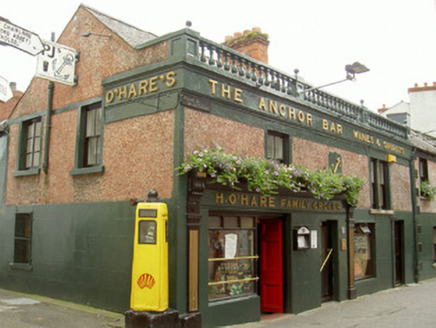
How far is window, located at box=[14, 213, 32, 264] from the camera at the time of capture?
41.0 ft

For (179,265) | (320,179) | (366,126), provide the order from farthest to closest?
(366,126), (320,179), (179,265)

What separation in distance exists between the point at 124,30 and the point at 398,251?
12.5 meters

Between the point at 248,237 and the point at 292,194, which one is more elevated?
the point at 292,194

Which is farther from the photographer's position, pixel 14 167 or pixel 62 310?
pixel 14 167

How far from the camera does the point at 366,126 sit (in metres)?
15.6

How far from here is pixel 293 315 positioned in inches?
441

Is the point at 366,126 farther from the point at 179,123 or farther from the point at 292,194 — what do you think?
the point at 179,123

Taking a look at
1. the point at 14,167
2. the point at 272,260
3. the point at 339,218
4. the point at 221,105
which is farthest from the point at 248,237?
the point at 14,167

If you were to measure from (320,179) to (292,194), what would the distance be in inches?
31.3

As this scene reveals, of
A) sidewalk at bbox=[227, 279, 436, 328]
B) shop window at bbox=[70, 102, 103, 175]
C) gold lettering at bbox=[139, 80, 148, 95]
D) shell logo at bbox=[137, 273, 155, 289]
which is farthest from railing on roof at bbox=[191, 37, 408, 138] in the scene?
sidewalk at bbox=[227, 279, 436, 328]

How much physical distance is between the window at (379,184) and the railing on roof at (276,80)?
1.39 m

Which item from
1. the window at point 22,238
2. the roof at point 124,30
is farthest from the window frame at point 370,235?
the window at point 22,238

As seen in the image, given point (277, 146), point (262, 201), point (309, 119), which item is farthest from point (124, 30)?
point (262, 201)

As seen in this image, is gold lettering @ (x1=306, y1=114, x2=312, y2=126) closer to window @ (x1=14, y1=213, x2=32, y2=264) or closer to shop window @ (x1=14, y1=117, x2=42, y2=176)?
shop window @ (x1=14, y1=117, x2=42, y2=176)
